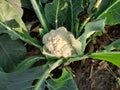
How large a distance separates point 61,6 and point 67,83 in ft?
1.36

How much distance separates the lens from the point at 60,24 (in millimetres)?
1589

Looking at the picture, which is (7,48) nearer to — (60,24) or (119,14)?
(60,24)

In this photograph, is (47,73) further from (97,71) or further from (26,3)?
(26,3)

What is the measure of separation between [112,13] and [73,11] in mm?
186

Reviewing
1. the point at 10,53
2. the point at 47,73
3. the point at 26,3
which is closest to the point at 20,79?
the point at 47,73

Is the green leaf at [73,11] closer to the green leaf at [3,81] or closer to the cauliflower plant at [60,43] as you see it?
the cauliflower plant at [60,43]

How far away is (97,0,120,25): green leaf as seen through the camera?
1510 millimetres

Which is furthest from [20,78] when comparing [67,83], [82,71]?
[82,71]

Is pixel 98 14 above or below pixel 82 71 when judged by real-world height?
above

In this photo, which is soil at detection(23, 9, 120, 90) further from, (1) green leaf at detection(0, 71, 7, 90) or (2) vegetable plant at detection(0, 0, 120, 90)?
(1) green leaf at detection(0, 71, 7, 90)

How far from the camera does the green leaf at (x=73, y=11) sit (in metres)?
→ 1.52

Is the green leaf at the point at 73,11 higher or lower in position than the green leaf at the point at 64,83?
higher

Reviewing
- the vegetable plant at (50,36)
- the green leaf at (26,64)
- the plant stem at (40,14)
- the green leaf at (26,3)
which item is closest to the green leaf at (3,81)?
the vegetable plant at (50,36)

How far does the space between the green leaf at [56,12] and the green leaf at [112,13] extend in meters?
0.18
